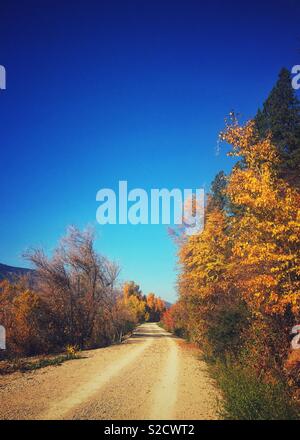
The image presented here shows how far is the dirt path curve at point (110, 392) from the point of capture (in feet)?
28.5

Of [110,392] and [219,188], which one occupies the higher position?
[219,188]

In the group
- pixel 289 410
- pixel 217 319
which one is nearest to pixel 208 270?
pixel 217 319

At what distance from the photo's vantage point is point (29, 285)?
2897cm

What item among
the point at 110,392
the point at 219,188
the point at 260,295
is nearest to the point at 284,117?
the point at 219,188

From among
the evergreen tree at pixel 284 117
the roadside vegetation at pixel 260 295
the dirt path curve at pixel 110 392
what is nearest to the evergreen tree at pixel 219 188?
the evergreen tree at pixel 284 117

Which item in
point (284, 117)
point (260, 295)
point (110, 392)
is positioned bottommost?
point (110, 392)

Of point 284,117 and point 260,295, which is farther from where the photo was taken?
point 284,117

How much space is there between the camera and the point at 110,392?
36.0 ft

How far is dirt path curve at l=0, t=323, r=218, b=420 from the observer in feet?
28.5

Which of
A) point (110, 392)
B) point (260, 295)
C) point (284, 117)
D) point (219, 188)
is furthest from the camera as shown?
point (219, 188)

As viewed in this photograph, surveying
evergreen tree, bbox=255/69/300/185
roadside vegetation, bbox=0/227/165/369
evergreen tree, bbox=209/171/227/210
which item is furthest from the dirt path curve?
evergreen tree, bbox=209/171/227/210

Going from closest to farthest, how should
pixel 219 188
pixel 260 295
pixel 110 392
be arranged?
pixel 260 295
pixel 110 392
pixel 219 188

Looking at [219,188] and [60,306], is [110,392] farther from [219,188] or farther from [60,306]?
[219,188]
